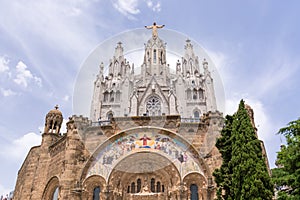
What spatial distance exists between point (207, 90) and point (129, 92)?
1416 cm

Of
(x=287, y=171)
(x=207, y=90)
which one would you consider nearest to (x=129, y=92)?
(x=207, y=90)

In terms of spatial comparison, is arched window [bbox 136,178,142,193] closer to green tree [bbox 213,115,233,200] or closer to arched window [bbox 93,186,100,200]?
arched window [bbox 93,186,100,200]

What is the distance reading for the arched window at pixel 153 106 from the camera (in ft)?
146

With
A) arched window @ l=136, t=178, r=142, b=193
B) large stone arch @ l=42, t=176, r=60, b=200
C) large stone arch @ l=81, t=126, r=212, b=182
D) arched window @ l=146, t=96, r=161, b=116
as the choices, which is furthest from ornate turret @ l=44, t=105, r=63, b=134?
arched window @ l=146, t=96, r=161, b=116

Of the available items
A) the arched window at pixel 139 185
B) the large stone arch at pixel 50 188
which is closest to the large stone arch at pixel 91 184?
the arched window at pixel 139 185

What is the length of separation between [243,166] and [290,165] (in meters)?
1.83

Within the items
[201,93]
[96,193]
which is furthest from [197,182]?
[201,93]

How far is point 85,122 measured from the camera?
20656mm

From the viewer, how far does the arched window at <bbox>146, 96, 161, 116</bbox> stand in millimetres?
44500

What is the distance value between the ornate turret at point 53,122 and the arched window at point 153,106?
881 inches

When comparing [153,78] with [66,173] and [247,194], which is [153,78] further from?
[247,194]

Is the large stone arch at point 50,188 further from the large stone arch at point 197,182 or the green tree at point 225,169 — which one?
the green tree at point 225,169

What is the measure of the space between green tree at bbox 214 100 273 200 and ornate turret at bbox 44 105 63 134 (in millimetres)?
14519

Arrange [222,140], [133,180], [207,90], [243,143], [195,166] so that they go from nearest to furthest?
1. [243,143]
2. [222,140]
3. [195,166]
4. [133,180]
5. [207,90]
